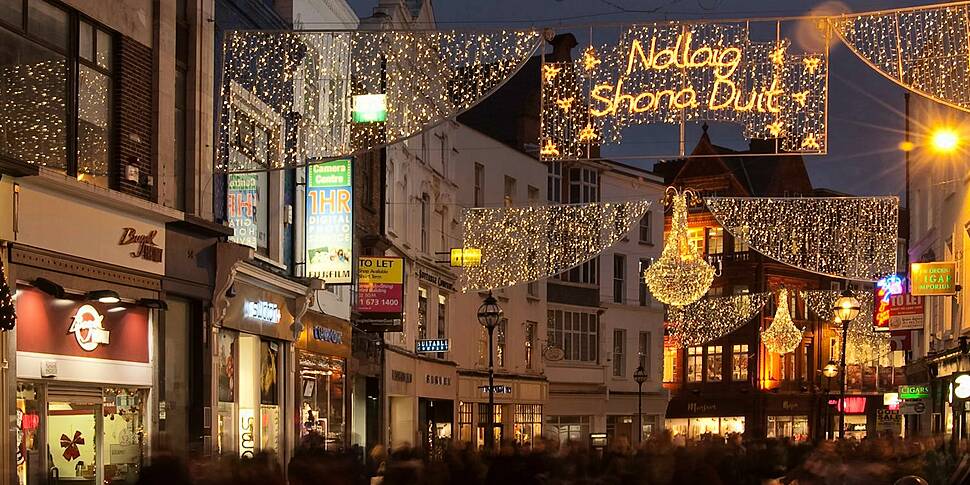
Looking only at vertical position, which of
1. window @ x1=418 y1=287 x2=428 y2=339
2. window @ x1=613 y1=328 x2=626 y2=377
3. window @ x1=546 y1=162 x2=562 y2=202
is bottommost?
window @ x1=613 y1=328 x2=626 y2=377

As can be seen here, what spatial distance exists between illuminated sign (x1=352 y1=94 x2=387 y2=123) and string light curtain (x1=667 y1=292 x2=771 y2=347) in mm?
47438

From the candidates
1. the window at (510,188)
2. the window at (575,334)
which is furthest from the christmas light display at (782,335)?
the window at (510,188)

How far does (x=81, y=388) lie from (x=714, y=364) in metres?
62.5

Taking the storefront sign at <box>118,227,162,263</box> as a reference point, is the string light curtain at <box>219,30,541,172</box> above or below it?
above

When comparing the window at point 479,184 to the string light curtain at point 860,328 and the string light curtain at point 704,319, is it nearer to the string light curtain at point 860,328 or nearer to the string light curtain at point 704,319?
the string light curtain at point 860,328

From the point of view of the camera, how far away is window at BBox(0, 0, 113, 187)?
16.9 metres

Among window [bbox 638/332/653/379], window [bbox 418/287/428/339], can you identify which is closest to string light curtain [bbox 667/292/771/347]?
window [bbox 638/332/653/379]

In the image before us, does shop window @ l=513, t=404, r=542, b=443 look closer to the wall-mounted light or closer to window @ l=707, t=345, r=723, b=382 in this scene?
window @ l=707, t=345, r=723, b=382

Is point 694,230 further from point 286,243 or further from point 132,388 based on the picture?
point 132,388

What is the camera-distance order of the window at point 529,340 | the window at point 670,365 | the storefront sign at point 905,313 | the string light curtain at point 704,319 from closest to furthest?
the storefront sign at point 905,313
the window at point 529,340
the string light curtain at point 704,319
the window at point 670,365

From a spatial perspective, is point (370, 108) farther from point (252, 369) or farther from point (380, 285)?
point (380, 285)

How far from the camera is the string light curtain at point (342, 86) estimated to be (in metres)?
19.0

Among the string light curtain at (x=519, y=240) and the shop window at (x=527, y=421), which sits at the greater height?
the string light curtain at (x=519, y=240)

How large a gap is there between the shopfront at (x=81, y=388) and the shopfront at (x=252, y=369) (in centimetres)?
258
